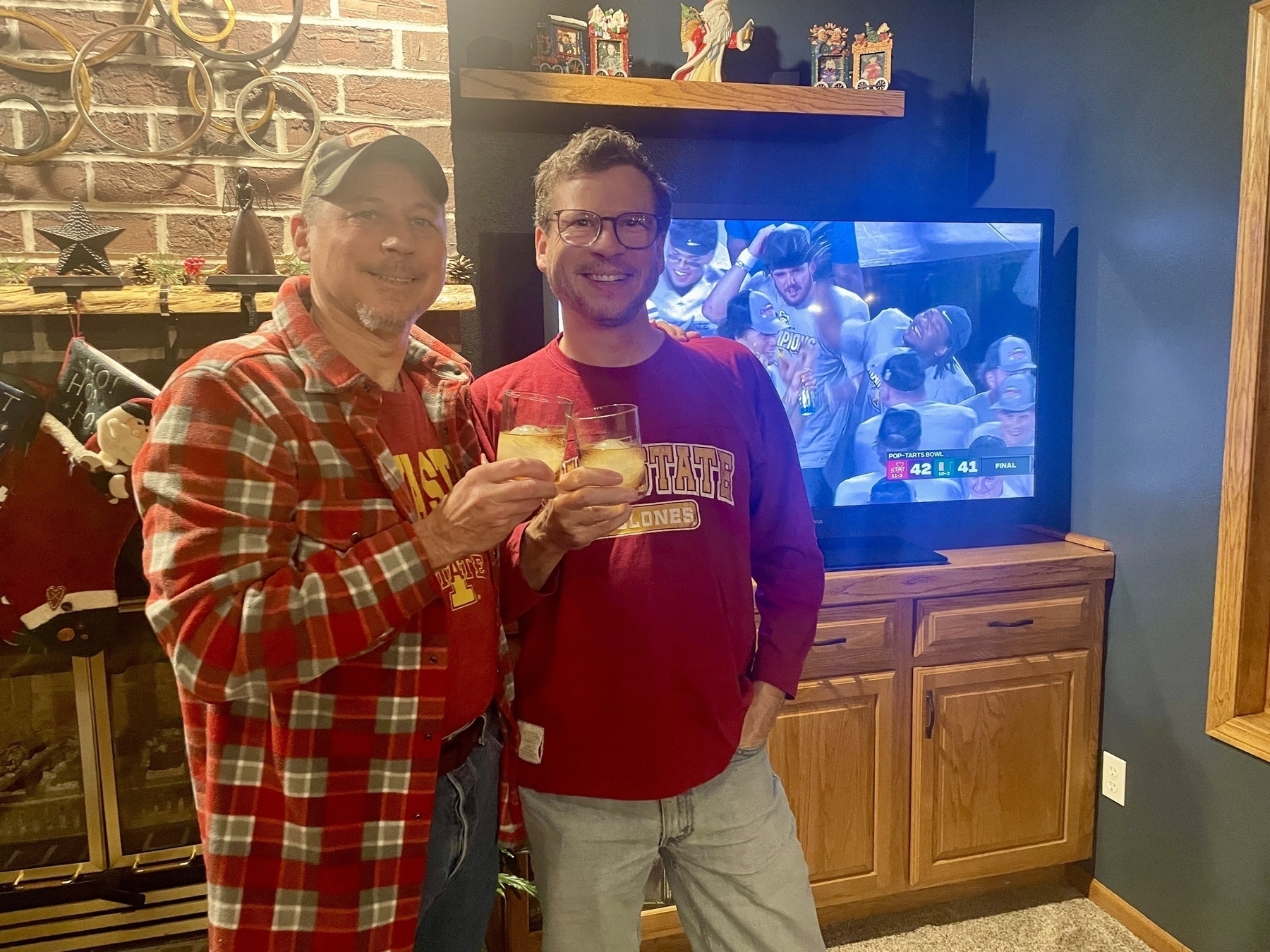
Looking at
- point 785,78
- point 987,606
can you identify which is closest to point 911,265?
point 785,78

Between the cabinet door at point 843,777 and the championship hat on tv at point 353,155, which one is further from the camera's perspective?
the cabinet door at point 843,777

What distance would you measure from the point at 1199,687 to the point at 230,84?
8.68 feet

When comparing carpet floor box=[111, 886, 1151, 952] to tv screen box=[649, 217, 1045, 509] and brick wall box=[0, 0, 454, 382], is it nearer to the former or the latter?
tv screen box=[649, 217, 1045, 509]

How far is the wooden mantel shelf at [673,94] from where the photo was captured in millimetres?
Result: 2045

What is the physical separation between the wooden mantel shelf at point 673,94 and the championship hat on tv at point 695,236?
350mm

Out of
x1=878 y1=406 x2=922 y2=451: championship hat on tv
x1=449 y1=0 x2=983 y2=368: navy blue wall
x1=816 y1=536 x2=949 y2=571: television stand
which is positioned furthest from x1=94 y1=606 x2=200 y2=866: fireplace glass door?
x1=878 y1=406 x2=922 y2=451: championship hat on tv

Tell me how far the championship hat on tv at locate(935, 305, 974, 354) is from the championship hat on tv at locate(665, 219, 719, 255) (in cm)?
70

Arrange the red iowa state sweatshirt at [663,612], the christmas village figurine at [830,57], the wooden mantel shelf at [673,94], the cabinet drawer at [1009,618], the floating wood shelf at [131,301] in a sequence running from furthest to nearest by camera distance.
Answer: the christmas village figurine at [830,57] < the cabinet drawer at [1009,618] < the wooden mantel shelf at [673,94] < the floating wood shelf at [131,301] < the red iowa state sweatshirt at [663,612]

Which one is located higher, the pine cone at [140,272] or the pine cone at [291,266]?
the pine cone at [291,266]

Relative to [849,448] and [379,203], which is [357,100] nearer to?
[379,203]

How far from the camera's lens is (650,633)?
128cm

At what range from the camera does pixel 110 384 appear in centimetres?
162

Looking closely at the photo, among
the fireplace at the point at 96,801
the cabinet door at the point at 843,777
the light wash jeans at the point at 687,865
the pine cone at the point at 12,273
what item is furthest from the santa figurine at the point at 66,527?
the cabinet door at the point at 843,777

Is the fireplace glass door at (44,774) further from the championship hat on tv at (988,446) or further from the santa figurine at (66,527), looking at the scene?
the championship hat on tv at (988,446)
